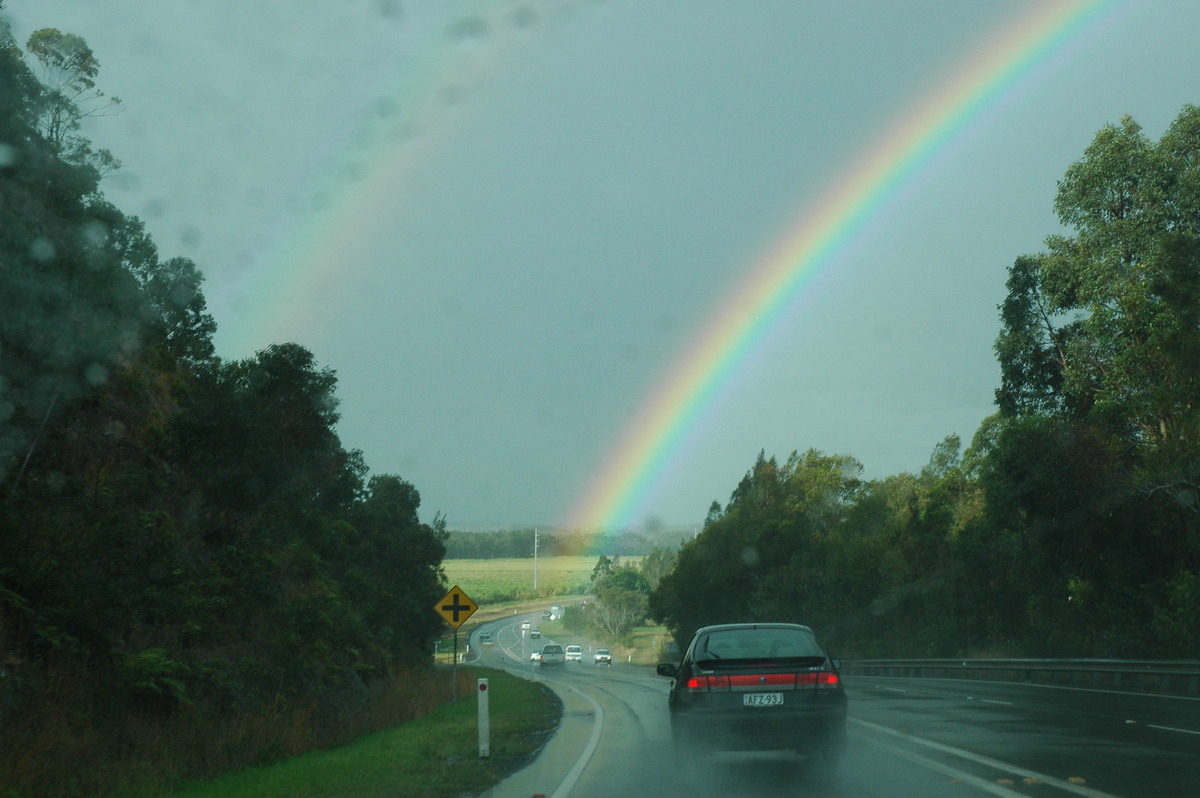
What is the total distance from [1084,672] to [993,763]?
20.6 m

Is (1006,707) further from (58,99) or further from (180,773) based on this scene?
(58,99)

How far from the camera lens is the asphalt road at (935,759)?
10633mm

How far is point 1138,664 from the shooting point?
2634cm

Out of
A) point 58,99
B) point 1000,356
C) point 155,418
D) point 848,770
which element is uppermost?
point 58,99

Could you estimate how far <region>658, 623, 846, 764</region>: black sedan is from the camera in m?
11.8

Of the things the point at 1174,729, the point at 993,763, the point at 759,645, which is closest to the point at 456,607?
the point at 759,645

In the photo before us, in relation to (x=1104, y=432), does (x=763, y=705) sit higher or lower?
lower

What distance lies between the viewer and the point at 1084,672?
3041 centimetres

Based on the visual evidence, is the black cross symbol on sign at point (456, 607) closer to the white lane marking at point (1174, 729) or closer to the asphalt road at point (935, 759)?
the asphalt road at point (935, 759)

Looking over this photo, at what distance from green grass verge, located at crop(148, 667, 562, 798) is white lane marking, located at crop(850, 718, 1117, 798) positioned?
17.4 feet

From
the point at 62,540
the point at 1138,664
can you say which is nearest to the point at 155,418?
the point at 62,540

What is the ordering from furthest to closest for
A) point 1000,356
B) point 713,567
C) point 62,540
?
1. point 713,567
2. point 1000,356
3. point 62,540

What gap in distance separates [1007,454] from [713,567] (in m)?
65.8

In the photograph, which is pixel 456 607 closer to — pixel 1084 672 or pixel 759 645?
pixel 759 645
